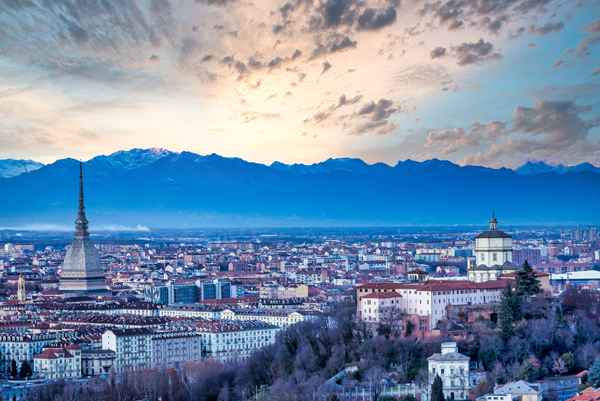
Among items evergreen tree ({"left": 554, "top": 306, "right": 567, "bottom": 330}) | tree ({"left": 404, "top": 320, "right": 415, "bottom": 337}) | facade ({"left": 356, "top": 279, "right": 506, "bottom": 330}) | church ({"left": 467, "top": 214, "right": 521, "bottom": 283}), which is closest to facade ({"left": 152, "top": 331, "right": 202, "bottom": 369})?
facade ({"left": 356, "top": 279, "right": 506, "bottom": 330})

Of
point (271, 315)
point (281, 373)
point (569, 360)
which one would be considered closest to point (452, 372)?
point (569, 360)

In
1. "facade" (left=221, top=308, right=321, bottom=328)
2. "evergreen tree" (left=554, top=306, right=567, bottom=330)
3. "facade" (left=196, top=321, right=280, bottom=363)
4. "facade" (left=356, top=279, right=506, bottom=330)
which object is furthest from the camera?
"facade" (left=221, top=308, right=321, bottom=328)

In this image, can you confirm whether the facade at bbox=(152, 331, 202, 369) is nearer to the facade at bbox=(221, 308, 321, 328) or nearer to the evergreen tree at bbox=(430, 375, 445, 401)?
the facade at bbox=(221, 308, 321, 328)

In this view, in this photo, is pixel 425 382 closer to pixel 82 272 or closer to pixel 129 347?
pixel 129 347

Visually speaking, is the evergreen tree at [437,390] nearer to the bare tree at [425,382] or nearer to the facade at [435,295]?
the bare tree at [425,382]

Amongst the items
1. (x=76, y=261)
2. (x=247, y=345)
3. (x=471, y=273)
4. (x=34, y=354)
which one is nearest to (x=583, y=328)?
(x=471, y=273)

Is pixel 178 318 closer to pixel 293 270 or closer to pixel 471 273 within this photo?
pixel 471 273

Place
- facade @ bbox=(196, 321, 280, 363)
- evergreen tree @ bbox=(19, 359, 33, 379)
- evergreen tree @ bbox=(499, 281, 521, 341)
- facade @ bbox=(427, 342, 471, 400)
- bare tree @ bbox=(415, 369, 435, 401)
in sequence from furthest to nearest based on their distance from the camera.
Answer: facade @ bbox=(196, 321, 280, 363)
evergreen tree @ bbox=(19, 359, 33, 379)
evergreen tree @ bbox=(499, 281, 521, 341)
bare tree @ bbox=(415, 369, 435, 401)
facade @ bbox=(427, 342, 471, 400)
